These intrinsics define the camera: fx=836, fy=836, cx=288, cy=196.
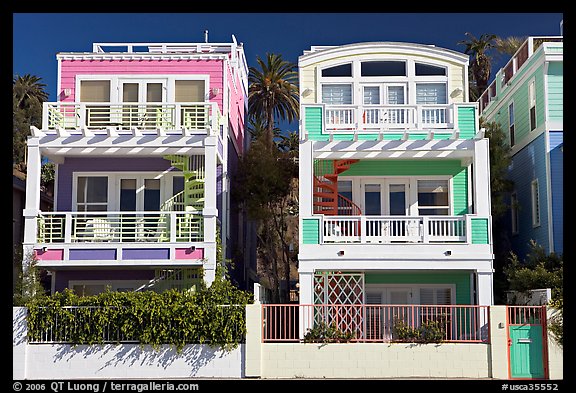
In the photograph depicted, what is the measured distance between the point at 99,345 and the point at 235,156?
459 inches

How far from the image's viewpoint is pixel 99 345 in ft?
66.3

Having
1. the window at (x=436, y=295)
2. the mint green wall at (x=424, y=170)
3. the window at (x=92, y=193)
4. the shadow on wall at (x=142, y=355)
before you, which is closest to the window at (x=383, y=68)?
the mint green wall at (x=424, y=170)

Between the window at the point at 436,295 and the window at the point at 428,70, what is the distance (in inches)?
272

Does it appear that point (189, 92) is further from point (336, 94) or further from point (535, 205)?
point (535, 205)

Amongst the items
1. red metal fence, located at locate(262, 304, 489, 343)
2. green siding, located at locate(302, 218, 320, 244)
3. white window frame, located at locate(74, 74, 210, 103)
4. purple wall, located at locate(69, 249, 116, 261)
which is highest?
white window frame, located at locate(74, 74, 210, 103)

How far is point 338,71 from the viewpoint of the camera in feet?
88.5

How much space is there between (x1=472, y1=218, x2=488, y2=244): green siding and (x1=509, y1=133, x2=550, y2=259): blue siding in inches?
114

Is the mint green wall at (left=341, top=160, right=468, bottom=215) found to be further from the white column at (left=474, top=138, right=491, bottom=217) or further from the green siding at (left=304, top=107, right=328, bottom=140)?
the white column at (left=474, top=138, right=491, bottom=217)

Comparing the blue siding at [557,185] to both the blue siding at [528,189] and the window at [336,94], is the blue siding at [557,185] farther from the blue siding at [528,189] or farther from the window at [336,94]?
the window at [336,94]

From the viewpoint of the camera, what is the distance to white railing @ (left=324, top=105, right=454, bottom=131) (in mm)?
25172

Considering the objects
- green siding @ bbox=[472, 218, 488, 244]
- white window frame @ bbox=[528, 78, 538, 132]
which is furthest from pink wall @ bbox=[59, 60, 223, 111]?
white window frame @ bbox=[528, 78, 538, 132]

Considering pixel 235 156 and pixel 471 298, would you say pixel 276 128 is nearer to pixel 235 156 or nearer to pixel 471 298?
pixel 235 156

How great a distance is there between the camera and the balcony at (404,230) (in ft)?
76.6
